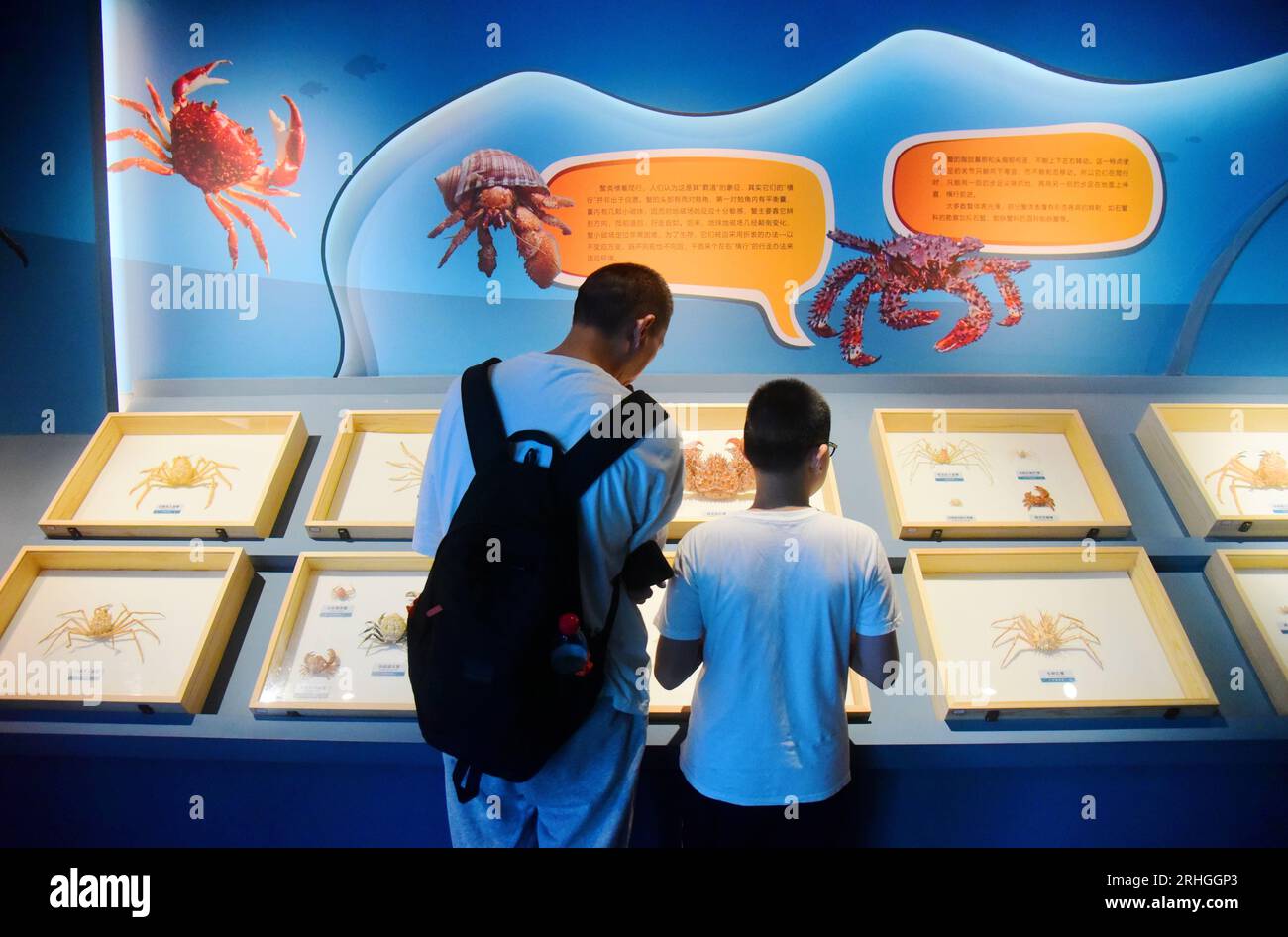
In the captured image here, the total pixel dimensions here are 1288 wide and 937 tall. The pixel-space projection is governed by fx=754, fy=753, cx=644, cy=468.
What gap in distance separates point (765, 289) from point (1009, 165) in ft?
3.27

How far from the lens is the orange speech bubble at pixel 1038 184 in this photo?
2.75m

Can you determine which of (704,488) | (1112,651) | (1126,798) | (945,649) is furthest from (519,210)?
(1126,798)

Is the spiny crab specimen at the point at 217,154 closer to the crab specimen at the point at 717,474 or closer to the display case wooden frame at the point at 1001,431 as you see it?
the crab specimen at the point at 717,474

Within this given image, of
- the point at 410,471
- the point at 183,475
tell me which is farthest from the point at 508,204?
the point at 183,475

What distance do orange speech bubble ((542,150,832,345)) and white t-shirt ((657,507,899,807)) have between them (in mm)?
1406

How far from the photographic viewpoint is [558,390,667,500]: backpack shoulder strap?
1396 mm

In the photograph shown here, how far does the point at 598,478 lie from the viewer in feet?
4.64

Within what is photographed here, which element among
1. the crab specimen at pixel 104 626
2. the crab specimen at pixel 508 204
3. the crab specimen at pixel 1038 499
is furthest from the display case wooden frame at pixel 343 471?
the crab specimen at pixel 1038 499

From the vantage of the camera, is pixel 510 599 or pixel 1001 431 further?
pixel 1001 431

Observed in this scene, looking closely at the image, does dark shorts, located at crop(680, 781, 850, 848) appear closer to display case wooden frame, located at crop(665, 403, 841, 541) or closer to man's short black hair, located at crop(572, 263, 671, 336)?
man's short black hair, located at crop(572, 263, 671, 336)

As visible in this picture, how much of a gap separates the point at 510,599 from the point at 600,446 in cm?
32

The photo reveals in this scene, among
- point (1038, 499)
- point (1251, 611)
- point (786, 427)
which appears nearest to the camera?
point (786, 427)

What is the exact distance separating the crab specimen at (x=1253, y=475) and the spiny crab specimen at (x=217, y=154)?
10.9 ft

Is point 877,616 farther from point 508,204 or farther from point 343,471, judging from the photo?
point 508,204
